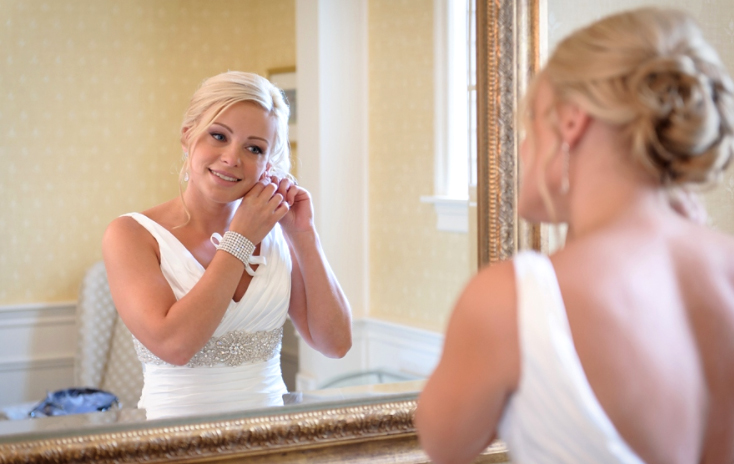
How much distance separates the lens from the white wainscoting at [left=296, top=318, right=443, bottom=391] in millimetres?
1422

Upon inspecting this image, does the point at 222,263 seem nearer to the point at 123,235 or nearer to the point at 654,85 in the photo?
the point at 123,235

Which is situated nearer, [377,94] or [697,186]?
[697,186]

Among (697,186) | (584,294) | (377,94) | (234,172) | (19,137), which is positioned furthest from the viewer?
(377,94)

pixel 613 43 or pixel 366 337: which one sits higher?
pixel 613 43

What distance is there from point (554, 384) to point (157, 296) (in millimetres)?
792

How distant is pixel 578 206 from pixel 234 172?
0.75 meters

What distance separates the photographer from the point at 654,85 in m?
0.71

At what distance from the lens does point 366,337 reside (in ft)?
4.84

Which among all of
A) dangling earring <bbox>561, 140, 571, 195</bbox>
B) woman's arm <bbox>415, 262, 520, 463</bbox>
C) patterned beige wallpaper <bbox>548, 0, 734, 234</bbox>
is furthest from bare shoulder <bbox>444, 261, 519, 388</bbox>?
patterned beige wallpaper <bbox>548, 0, 734, 234</bbox>

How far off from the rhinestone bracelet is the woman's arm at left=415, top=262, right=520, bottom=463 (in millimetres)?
653

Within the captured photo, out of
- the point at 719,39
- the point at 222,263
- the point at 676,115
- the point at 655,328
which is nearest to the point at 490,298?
the point at 655,328

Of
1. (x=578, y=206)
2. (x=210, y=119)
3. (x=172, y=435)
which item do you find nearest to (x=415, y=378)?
(x=172, y=435)

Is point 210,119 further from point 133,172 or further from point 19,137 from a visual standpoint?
point 19,137

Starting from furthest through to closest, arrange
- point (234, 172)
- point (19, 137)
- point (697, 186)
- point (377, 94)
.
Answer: point (377, 94), point (234, 172), point (19, 137), point (697, 186)
